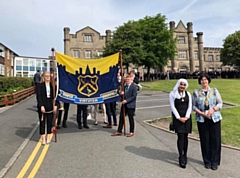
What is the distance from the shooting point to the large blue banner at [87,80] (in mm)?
8117

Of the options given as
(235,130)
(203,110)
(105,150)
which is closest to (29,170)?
(105,150)

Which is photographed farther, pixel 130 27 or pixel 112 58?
pixel 130 27

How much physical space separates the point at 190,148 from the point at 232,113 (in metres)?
5.89

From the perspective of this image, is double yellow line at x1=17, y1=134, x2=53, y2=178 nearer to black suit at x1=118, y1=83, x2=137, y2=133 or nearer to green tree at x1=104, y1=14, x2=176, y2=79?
black suit at x1=118, y1=83, x2=137, y2=133

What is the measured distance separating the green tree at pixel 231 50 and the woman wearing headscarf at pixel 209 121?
50.2m

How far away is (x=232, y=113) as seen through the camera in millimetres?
11422

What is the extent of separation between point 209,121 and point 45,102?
4.33 metres

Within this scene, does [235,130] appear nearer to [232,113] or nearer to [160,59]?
[232,113]

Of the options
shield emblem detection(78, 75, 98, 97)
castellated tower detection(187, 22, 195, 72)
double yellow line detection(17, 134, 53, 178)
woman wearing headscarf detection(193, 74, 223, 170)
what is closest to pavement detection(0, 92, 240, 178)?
double yellow line detection(17, 134, 53, 178)

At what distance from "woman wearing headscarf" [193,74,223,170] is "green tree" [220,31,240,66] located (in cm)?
5018

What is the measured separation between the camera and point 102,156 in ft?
19.3

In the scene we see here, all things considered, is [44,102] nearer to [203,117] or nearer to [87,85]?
[87,85]

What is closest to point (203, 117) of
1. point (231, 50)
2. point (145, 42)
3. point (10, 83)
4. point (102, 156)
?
point (102, 156)

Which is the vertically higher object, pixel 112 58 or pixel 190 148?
pixel 112 58
